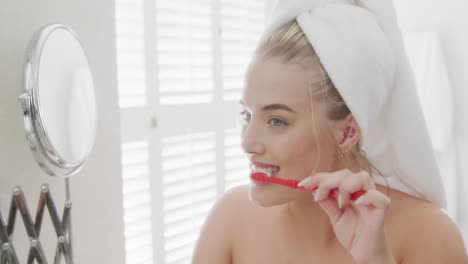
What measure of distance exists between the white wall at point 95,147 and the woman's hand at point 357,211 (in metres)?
0.47

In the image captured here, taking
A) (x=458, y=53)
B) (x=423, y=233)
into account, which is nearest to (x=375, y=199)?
(x=423, y=233)

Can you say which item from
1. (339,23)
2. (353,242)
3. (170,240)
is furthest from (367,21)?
(170,240)

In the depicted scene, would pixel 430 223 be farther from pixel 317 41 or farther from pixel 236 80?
pixel 236 80

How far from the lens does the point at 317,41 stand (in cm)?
73

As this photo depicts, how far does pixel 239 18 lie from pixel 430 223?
3.98ft

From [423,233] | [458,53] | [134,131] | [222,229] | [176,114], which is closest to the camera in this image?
[423,233]

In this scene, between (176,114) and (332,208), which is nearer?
(332,208)

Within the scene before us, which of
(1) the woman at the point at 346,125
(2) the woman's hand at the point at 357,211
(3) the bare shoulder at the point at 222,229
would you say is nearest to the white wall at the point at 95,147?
(3) the bare shoulder at the point at 222,229

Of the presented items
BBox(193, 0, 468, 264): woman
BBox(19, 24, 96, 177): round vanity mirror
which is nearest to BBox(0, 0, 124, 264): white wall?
BBox(19, 24, 96, 177): round vanity mirror

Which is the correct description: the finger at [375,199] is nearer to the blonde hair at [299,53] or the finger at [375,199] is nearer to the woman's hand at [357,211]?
the woman's hand at [357,211]

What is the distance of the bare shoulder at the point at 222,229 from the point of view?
36.5 inches

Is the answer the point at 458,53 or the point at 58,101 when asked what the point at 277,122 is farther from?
the point at 458,53

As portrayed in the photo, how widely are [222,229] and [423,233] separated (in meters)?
0.39

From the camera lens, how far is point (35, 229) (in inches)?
28.5
